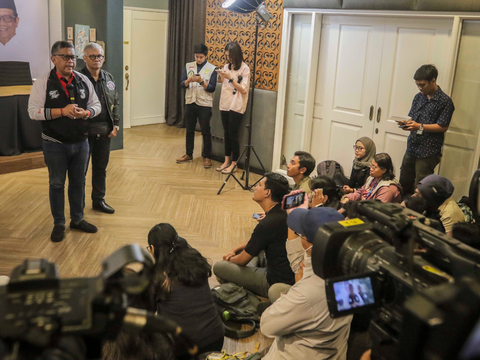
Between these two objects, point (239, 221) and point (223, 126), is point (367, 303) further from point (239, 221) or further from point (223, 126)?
point (223, 126)

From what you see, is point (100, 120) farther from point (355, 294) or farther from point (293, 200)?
point (355, 294)

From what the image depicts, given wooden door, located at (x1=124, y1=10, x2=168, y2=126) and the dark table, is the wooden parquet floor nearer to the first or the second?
the dark table

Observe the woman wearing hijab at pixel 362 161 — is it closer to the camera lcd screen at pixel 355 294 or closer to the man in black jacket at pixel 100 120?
the man in black jacket at pixel 100 120

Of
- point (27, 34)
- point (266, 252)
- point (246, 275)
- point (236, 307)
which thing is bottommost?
point (236, 307)

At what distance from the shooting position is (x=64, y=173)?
13.3 feet

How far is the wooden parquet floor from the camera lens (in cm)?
392

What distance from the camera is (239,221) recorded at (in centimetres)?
483

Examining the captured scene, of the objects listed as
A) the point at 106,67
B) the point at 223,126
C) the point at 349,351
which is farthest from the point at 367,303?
the point at 106,67

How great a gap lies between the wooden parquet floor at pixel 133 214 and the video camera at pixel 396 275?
1810mm

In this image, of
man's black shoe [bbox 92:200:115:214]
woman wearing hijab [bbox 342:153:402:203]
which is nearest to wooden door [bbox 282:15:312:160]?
woman wearing hijab [bbox 342:153:402:203]

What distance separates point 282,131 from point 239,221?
1.65 m

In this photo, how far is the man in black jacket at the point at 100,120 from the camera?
14.3 ft

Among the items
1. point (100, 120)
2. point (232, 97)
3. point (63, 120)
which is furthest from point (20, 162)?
point (232, 97)

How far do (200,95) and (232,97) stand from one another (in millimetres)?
552
